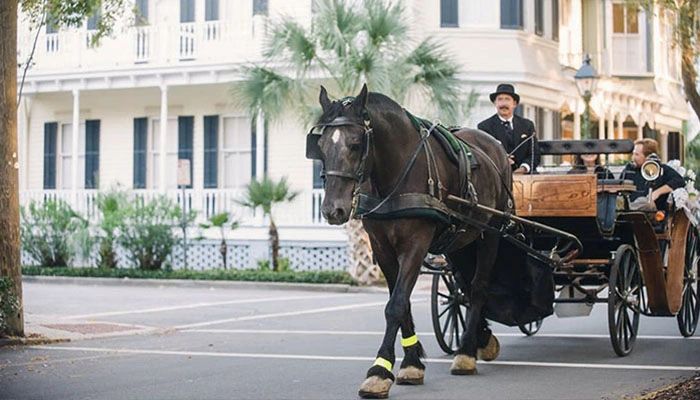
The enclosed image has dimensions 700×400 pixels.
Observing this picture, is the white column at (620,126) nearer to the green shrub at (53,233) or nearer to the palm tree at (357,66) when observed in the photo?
the palm tree at (357,66)

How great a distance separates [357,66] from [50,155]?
14.2 meters

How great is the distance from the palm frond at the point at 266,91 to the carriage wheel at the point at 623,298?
14364 millimetres

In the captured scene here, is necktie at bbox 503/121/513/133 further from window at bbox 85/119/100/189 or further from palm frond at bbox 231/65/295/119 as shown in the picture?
window at bbox 85/119/100/189

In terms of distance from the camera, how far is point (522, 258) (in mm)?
12141

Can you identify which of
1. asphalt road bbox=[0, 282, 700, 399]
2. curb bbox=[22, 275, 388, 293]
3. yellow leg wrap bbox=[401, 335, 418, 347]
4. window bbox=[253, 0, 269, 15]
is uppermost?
window bbox=[253, 0, 269, 15]

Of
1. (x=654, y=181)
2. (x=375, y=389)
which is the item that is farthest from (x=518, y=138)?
(x=375, y=389)

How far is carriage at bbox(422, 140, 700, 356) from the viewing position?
12.0 m

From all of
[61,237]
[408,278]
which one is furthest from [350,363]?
[61,237]

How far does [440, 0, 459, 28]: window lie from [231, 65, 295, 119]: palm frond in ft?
18.8

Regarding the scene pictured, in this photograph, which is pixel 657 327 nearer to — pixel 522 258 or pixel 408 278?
pixel 522 258

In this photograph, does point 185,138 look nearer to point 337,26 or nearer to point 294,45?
point 294,45

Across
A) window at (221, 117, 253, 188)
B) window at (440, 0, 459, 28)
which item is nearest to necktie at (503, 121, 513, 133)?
window at (440, 0, 459, 28)

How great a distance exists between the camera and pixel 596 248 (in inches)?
523

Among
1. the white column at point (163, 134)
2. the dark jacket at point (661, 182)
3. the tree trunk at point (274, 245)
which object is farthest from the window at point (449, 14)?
the dark jacket at point (661, 182)
